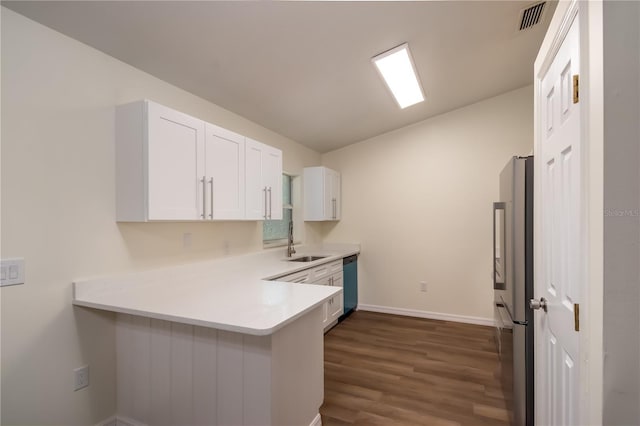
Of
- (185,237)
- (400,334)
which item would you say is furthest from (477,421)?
(185,237)

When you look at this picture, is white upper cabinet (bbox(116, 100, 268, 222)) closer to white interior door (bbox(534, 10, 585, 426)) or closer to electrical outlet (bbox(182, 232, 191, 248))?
electrical outlet (bbox(182, 232, 191, 248))

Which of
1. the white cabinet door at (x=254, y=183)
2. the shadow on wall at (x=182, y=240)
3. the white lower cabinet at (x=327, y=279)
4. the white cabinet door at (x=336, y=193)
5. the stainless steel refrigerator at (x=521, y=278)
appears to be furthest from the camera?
the white cabinet door at (x=336, y=193)

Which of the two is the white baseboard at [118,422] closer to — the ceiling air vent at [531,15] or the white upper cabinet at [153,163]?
the white upper cabinet at [153,163]

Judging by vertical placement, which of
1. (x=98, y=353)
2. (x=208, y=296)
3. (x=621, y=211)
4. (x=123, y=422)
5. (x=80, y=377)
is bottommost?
(x=123, y=422)

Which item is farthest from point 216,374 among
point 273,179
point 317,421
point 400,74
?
point 400,74

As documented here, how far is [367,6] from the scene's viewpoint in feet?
6.32

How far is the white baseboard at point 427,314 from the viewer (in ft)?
13.1

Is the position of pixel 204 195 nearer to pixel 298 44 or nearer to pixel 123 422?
pixel 298 44

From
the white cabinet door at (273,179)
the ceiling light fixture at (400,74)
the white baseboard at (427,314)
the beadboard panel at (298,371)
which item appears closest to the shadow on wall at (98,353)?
the beadboard panel at (298,371)

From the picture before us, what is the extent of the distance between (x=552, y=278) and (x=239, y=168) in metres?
2.23

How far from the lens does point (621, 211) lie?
0.75 metres

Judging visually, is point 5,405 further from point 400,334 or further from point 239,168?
point 400,334

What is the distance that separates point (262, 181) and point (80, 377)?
75.3 inches

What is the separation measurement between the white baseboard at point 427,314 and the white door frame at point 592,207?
11.1ft
